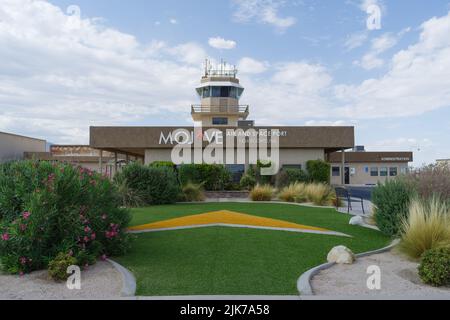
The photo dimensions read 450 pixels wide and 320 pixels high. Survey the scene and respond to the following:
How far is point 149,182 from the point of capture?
58.5 feet

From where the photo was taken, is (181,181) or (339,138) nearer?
(181,181)

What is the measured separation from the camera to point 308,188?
19562 millimetres

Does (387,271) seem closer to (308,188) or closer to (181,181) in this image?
(308,188)

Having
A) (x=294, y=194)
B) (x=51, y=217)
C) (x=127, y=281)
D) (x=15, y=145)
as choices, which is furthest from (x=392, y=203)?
(x=15, y=145)

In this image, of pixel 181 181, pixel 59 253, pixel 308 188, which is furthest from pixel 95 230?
pixel 181 181

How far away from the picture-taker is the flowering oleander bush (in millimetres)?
6324

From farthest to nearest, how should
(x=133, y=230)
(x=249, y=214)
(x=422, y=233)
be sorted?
(x=249, y=214) → (x=133, y=230) → (x=422, y=233)

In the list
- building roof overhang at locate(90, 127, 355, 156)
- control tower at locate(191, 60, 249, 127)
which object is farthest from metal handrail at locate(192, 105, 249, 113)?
building roof overhang at locate(90, 127, 355, 156)

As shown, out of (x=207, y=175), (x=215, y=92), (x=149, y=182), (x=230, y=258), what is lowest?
(x=230, y=258)

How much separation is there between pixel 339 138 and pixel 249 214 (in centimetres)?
1479

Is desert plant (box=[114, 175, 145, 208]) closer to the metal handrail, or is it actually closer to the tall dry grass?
the tall dry grass

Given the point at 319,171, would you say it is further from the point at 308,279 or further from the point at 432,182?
the point at 308,279

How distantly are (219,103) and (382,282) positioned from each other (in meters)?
30.8
